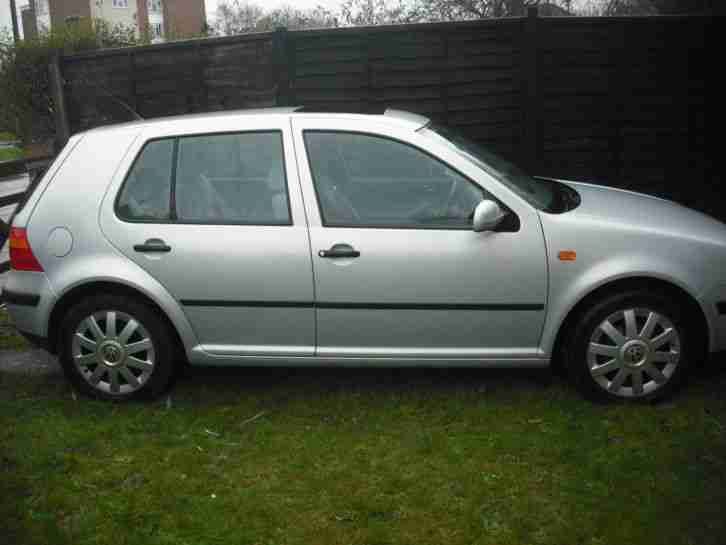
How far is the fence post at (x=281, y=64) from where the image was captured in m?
8.67

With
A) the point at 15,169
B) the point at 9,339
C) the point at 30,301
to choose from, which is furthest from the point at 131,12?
the point at 30,301

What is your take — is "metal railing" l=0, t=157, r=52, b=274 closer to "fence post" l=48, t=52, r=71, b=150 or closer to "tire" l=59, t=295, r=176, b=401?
"fence post" l=48, t=52, r=71, b=150

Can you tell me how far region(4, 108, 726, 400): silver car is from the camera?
5.07 meters

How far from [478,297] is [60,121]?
598cm

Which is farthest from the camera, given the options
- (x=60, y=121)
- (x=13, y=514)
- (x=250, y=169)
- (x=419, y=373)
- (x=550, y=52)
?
(x=60, y=121)

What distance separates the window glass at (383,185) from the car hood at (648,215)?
686 millimetres

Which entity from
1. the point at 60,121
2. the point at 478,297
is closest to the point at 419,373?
the point at 478,297

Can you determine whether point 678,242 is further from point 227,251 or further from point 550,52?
point 550,52

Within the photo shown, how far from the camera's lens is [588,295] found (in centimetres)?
511

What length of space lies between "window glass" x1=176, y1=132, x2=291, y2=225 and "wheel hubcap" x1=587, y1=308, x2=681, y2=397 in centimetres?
188

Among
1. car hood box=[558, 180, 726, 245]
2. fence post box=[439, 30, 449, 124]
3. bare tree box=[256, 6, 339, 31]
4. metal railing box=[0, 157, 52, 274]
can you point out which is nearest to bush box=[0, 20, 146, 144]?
bare tree box=[256, 6, 339, 31]

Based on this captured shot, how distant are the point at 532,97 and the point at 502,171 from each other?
10.6 ft

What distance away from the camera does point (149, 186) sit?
545 cm

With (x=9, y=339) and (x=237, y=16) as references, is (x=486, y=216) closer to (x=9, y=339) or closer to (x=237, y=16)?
(x=9, y=339)
